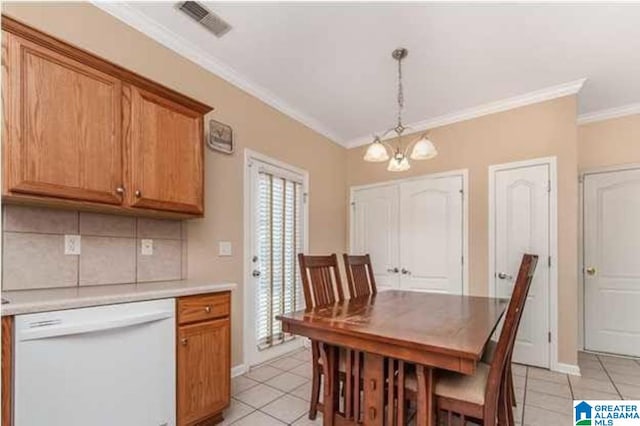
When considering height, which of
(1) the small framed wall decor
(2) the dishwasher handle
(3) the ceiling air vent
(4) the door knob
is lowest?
(4) the door knob

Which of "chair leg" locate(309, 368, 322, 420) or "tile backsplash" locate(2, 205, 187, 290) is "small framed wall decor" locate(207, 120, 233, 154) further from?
"chair leg" locate(309, 368, 322, 420)

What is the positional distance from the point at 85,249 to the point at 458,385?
7.24 ft

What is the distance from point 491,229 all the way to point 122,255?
3386 mm

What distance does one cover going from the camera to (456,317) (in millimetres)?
1911

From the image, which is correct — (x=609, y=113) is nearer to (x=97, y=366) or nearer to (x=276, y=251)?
(x=276, y=251)

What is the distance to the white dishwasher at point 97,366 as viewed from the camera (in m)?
1.32

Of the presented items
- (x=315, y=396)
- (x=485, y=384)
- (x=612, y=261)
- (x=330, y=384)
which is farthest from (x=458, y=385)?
(x=612, y=261)

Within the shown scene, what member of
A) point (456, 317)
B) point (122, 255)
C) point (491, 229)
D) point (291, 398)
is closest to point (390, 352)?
point (456, 317)

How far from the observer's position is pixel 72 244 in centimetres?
191

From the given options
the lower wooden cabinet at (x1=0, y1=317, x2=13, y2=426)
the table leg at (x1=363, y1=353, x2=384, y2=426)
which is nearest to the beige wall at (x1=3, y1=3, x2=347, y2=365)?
the lower wooden cabinet at (x1=0, y1=317, x2=13, y2=426)

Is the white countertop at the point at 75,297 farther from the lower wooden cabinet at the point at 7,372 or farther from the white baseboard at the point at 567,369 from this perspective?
the white baseboard at the point at 567,369

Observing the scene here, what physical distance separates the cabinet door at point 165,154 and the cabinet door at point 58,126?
0.32 ft

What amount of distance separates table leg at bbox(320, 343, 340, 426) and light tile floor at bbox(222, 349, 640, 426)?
28 centimetres

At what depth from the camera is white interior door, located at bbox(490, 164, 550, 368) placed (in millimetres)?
3168
